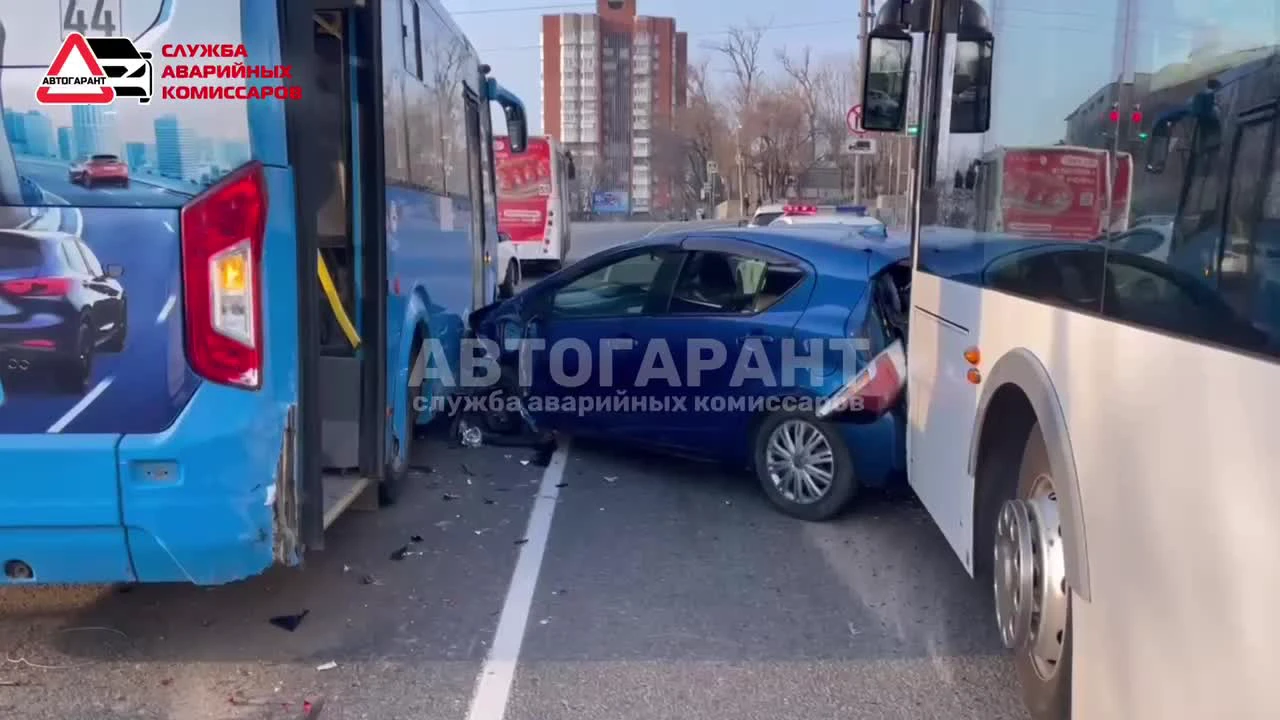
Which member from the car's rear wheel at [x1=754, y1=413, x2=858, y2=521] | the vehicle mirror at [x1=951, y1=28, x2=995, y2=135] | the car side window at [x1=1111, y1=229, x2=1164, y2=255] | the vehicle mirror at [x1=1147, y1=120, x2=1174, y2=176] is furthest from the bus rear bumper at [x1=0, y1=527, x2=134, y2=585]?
the vehicle mirror at [x1=951, y1=28, x2=995, y2=135]

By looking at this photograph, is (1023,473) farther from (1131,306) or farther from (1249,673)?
(1249,673)

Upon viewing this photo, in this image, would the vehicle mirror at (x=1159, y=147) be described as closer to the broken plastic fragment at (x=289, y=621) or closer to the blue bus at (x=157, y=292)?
the blue bus at (x=157, y=292)

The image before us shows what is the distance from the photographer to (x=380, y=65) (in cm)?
490

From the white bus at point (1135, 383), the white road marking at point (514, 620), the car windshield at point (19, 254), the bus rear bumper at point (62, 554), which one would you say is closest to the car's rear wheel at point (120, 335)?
the car windshield at point (19, 254)

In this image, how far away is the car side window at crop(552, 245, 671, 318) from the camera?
6.84m

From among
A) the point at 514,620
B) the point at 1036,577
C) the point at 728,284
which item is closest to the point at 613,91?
the point at 728,284

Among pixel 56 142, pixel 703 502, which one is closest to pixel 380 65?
pixel 56 142

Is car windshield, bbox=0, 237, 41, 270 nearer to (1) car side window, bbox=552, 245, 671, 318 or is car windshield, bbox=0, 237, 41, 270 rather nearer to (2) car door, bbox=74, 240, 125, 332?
(2) car door, bbox=74, 240, 125, 332

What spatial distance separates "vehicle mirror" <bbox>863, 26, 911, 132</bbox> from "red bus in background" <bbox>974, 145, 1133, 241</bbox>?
131 cm

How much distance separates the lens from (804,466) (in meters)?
5.97

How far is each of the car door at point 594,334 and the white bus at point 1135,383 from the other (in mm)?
2630

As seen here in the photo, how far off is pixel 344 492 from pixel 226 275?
1726 millimetres

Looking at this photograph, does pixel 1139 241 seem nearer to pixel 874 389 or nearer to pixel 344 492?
pixel 874 389

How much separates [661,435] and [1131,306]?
4.17m
